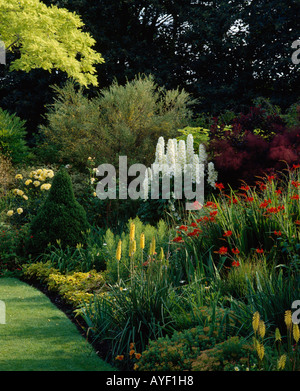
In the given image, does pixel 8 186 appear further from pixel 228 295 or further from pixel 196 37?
pixel 196 37

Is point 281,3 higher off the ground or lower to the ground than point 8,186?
higher

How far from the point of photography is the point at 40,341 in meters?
4.60

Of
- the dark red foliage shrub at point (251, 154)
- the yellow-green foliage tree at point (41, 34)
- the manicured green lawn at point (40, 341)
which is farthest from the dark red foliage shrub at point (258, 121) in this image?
the manicured green lawn at point (40, 341)

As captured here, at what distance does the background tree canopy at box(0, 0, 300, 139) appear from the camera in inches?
674

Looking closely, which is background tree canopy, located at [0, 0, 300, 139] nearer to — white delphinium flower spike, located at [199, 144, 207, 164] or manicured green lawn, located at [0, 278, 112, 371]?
white delphinium flower spike, located at [199, 144, 207, 164]

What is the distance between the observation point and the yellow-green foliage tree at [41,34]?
457 inches

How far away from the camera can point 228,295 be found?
4598 millimetres

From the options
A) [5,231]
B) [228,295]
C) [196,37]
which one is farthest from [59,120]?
[228,295]

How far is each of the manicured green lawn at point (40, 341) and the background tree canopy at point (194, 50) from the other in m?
12.0

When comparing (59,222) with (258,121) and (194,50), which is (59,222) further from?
(194,50)

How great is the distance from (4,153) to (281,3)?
10.8 meters

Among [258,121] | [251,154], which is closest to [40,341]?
[251,154]

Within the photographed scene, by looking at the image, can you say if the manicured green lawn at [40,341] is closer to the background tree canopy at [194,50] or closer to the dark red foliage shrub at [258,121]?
the dark red foliage shrub at [258,121]

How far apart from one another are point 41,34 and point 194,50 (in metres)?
9.10
